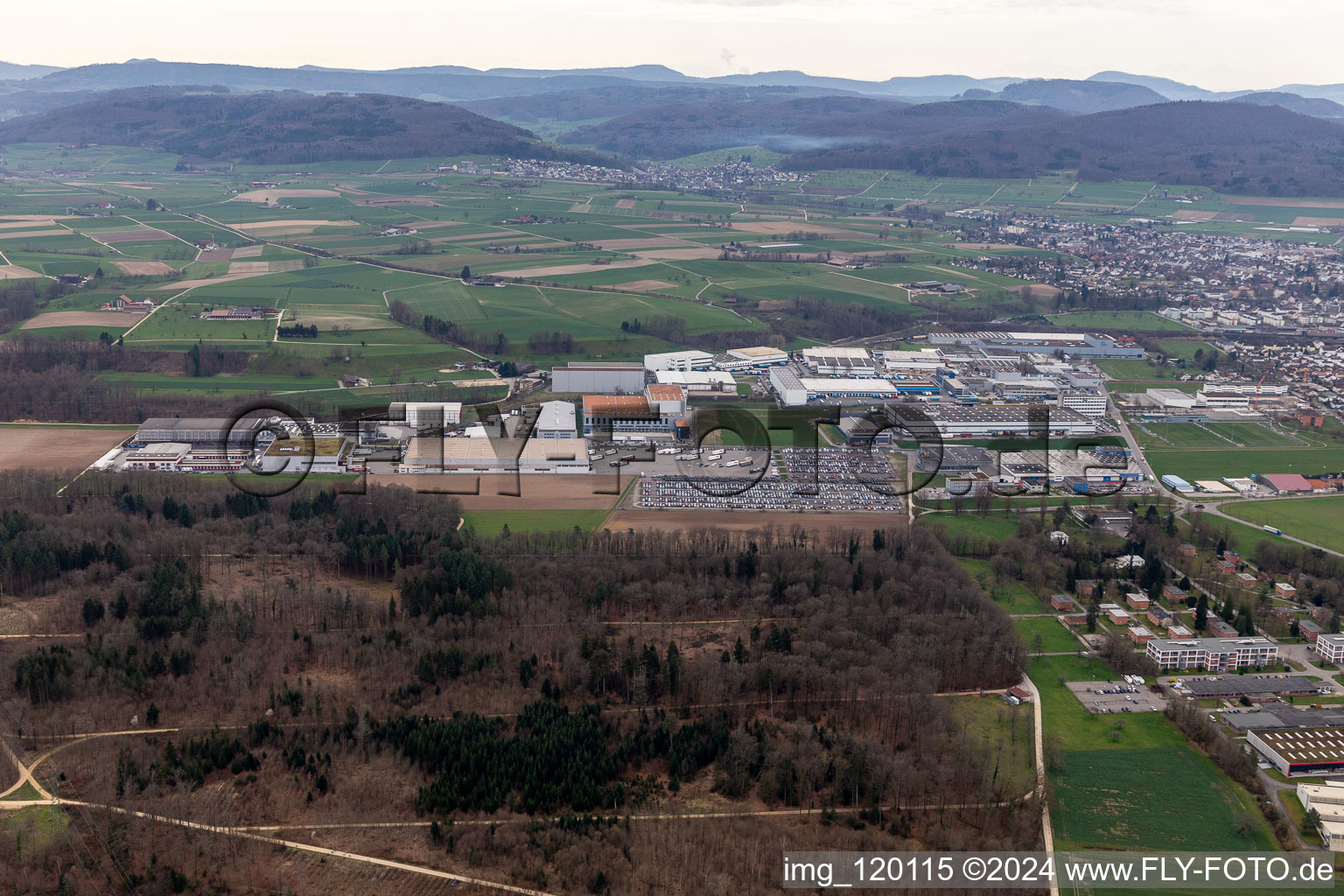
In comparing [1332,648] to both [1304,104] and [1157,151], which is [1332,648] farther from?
[1304,104]

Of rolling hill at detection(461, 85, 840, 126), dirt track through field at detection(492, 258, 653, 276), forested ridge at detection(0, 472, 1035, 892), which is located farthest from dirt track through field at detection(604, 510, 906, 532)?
rolling hill at detection(461, 85, 840, 126)

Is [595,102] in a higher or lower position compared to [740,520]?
higher

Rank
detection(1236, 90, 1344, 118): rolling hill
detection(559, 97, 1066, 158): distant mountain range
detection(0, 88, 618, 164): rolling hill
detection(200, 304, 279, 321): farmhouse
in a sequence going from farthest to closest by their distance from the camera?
1. detection(1236, 90, 1344, 118): rolling hill
2. detection(559, 97, 1066, 158): distant mountain range
3. detection(0, 88, 618, 164): rolling hill
4. detection(200, 304, 279, 321): farmhouse

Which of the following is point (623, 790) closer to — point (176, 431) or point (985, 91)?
point (176, 431)

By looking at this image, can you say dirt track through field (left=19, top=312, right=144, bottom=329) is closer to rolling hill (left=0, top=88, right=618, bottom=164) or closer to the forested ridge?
the forested ridge

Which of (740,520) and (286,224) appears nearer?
(740,520)

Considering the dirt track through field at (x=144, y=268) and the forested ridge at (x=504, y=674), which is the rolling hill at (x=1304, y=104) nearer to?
the dirt track through field at (x=144, y=268)

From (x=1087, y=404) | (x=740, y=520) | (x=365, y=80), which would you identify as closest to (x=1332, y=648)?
(x=740, y=520)

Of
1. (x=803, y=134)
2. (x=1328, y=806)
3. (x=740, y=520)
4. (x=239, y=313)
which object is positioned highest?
(x=803, y=134)

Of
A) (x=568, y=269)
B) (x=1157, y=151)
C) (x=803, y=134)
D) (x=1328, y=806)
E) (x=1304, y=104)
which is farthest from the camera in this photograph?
(x=1304, y=104)
